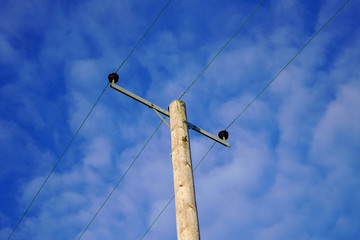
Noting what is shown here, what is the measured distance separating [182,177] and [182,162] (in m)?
0.25

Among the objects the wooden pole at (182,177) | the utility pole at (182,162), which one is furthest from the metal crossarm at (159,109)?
the wooden pole at (182,177)

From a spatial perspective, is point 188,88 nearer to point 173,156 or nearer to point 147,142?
point 147,142

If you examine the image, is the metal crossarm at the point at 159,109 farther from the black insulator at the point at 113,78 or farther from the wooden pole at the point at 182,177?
the wooden pole at the point at 182,177

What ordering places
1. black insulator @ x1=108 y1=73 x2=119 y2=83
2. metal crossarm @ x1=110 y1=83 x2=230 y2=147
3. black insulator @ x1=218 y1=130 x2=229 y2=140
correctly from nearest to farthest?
metal crossarm @ x1=110 y1=83 x2=230 y2=147
black insulator @ x1=108 y1=73 x2=119 y2=83
black insulator @ x1=218 y1=130 x2=229 y2=140

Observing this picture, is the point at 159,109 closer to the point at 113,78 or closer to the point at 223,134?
the point at 113,78

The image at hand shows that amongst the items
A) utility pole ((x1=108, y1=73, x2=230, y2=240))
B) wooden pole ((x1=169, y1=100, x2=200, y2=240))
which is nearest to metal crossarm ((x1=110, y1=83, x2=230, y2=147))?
utility pole ((x1=108, y1=73, x2=230, y2=240))

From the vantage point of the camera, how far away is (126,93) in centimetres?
622

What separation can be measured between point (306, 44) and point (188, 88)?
2406 millimetres

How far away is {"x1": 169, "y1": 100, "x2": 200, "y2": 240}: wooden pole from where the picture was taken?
4.38 meters

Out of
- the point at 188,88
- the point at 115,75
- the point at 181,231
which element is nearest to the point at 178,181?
the point at 181,231

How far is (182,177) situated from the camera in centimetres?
487

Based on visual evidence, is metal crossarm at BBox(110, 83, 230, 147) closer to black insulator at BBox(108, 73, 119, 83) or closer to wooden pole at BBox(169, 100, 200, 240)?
black insulator at BBox(108, 73, 119, 83)

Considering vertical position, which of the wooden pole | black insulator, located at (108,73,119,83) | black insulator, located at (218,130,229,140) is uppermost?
black insulator, located at (108,73,119,83)

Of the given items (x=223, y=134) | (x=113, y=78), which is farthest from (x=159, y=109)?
(x=223, y=134)
